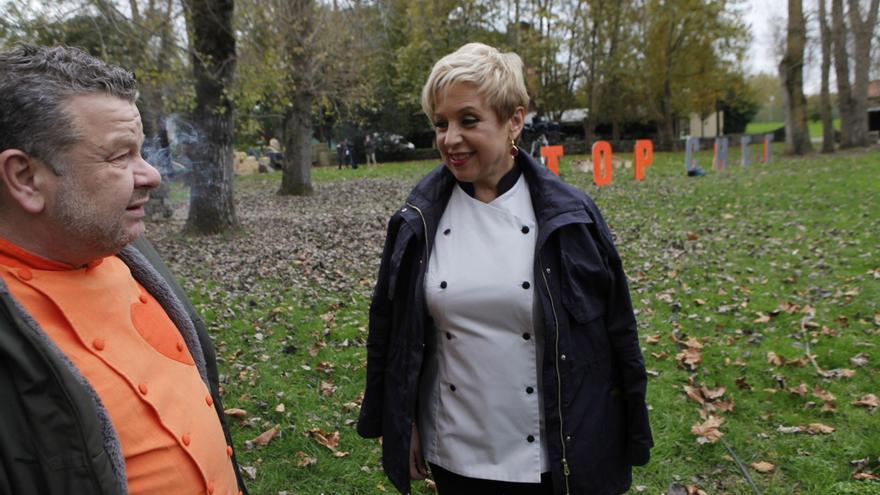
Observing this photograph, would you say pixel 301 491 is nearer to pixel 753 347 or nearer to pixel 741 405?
pixel 741 405

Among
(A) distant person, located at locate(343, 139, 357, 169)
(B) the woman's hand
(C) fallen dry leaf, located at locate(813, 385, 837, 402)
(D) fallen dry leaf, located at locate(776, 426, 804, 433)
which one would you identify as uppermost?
(A) distant person, located at locate(343, 139, 357, 169)

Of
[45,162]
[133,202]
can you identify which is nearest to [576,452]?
[133,202]

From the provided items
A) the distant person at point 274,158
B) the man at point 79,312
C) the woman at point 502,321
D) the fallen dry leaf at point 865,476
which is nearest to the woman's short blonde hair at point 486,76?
the woman at point 502,321

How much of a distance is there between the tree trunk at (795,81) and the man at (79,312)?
28770 mm

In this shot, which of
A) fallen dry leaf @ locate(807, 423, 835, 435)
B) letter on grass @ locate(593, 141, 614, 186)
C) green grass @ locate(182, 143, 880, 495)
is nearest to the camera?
green grass @ locate(182, 143, 880, 495)

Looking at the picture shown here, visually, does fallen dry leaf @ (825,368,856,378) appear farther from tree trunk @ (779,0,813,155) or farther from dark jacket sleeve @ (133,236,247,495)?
tree trunk @ (779,0,813,155)

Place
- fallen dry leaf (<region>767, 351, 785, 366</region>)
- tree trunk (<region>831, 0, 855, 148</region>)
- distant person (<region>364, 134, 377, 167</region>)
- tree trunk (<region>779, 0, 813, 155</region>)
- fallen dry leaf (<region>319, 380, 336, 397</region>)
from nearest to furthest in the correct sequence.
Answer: fallen dry leaf (<region>319, 380, 336, 397</region>) < fallen dry leaf (<region>767, 351, 785, 366</region>) < tree trunk (<region>779, 0, 813, 155</region>) < tree trunk (<region>831, 0, 855, 148</region>) < distant person (<region>364, 134, 377, 167</region>)

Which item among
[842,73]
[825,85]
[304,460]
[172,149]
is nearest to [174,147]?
[172,149]

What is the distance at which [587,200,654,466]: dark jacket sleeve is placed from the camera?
7.43 ft

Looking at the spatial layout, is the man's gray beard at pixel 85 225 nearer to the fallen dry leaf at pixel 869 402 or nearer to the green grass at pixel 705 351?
the green grass at pixel 705 351

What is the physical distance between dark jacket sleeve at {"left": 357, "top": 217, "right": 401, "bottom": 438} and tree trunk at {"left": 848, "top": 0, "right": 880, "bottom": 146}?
3020 cm

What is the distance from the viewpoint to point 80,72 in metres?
1.61

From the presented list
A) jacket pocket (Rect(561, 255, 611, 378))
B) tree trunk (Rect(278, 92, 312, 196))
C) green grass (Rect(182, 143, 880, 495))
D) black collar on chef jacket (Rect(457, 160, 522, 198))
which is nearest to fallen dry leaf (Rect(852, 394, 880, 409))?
green grass (Rect(182, 143, 880, 495))

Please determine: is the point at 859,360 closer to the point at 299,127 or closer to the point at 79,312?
the point at 79,312
